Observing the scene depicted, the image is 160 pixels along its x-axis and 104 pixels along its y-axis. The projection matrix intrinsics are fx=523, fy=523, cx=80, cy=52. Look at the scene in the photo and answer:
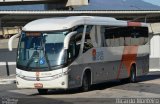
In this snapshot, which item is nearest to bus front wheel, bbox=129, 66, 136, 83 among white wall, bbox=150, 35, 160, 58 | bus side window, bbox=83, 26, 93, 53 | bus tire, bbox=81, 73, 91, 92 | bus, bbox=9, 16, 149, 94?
bus, bbox=9, 16, 149, 94

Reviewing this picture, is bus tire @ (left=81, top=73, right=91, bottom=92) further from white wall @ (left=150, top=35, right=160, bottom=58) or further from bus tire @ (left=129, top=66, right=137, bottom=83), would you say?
white wall @ (left=150, top=35, right=160, bottom=58)

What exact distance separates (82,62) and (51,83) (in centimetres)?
182

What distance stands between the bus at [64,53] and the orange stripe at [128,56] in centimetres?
164

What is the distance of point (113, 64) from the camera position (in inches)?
923

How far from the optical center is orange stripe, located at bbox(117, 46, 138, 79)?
81.0 ft

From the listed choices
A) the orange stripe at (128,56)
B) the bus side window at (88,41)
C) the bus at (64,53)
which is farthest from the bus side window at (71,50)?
the orange stripe at (128,56)

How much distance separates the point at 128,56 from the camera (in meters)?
25.3

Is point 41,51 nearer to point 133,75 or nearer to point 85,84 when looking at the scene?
point 85,84

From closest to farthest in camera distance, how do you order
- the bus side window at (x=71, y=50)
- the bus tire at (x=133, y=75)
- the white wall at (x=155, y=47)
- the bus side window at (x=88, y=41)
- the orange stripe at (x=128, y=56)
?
the bus side window at (x=71, y=50) → the bus side window at (x=88, y=41) → the orange stripe at (x=128, y=56) → the bus tire at (x=133, y=75) → the white wall at (x=155, y=47)

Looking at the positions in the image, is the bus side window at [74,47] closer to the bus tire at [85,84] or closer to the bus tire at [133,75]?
the bus tire at [85,84]

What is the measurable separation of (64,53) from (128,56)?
22.4 ft

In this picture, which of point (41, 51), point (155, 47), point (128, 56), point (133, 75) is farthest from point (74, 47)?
point (155, 47)

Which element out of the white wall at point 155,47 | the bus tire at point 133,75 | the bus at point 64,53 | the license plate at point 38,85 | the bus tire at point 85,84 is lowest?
the white wall at point 155,47

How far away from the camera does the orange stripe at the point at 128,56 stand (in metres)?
24.7
